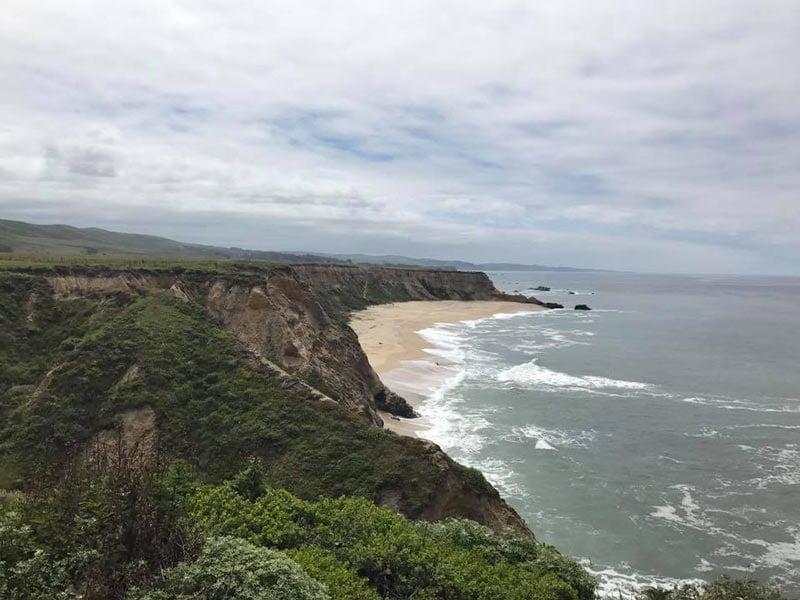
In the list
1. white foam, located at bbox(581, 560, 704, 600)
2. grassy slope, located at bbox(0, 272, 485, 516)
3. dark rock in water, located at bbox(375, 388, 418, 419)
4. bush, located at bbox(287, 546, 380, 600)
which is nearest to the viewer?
bush, located at bbox(287, 546, 380, 600)

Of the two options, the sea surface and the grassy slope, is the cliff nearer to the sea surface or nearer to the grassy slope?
the grassy slope

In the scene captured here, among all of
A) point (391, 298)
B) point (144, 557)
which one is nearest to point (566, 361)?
point (144, 557)

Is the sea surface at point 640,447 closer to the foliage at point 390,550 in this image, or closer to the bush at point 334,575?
the foliage at point 390,550

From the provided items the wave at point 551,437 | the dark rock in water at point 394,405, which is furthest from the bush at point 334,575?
the dark rock in water at point 394,405

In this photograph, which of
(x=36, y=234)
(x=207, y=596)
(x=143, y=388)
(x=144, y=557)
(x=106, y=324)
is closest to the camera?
(x=207, y=596)

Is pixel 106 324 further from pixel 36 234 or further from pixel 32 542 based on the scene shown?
pixel 36 234

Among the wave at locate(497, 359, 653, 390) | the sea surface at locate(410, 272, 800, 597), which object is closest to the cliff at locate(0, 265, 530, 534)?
the sea surface at locate(410, 272, 800, 597)
